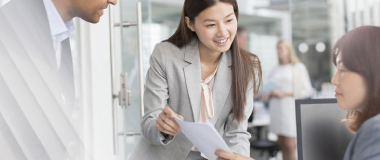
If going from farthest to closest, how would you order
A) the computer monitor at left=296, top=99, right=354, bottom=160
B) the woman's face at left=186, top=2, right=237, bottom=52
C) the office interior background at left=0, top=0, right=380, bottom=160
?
the office interior background at left=0, top=0, right=380, bottom=160
the woman's face at left=186, top=2, right=237, bottom=52
the computer monitor at left=296, top=99, right=354, bottom=160

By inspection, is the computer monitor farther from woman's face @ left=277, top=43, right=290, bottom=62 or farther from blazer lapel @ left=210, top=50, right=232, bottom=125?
woman's face @ left=277, top=43, right=290, bottom=62

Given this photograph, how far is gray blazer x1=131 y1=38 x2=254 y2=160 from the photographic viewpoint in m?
1.18

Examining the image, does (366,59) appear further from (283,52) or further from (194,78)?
(283,52)

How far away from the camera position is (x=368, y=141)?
2.12 feet

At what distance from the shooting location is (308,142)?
869 millimetres

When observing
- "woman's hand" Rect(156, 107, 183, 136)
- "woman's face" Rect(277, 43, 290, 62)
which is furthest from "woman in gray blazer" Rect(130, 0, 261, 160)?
"woman's face" Rect(277, 43, 290, 62)

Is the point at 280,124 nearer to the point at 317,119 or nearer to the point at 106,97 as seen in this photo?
the point at 106,97

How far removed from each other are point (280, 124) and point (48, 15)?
9.25 feet

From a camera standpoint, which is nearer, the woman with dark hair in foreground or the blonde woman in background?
the woman with dark hair in foreground

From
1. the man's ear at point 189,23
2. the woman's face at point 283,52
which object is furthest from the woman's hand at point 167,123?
the woman's face at point 283,52

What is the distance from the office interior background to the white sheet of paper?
271 millimetres

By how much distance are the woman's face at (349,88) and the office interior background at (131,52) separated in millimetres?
609

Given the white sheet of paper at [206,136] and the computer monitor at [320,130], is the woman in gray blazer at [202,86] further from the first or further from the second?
the computer monitor at [320,130]

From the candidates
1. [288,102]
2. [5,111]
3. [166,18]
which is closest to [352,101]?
[5,111]
